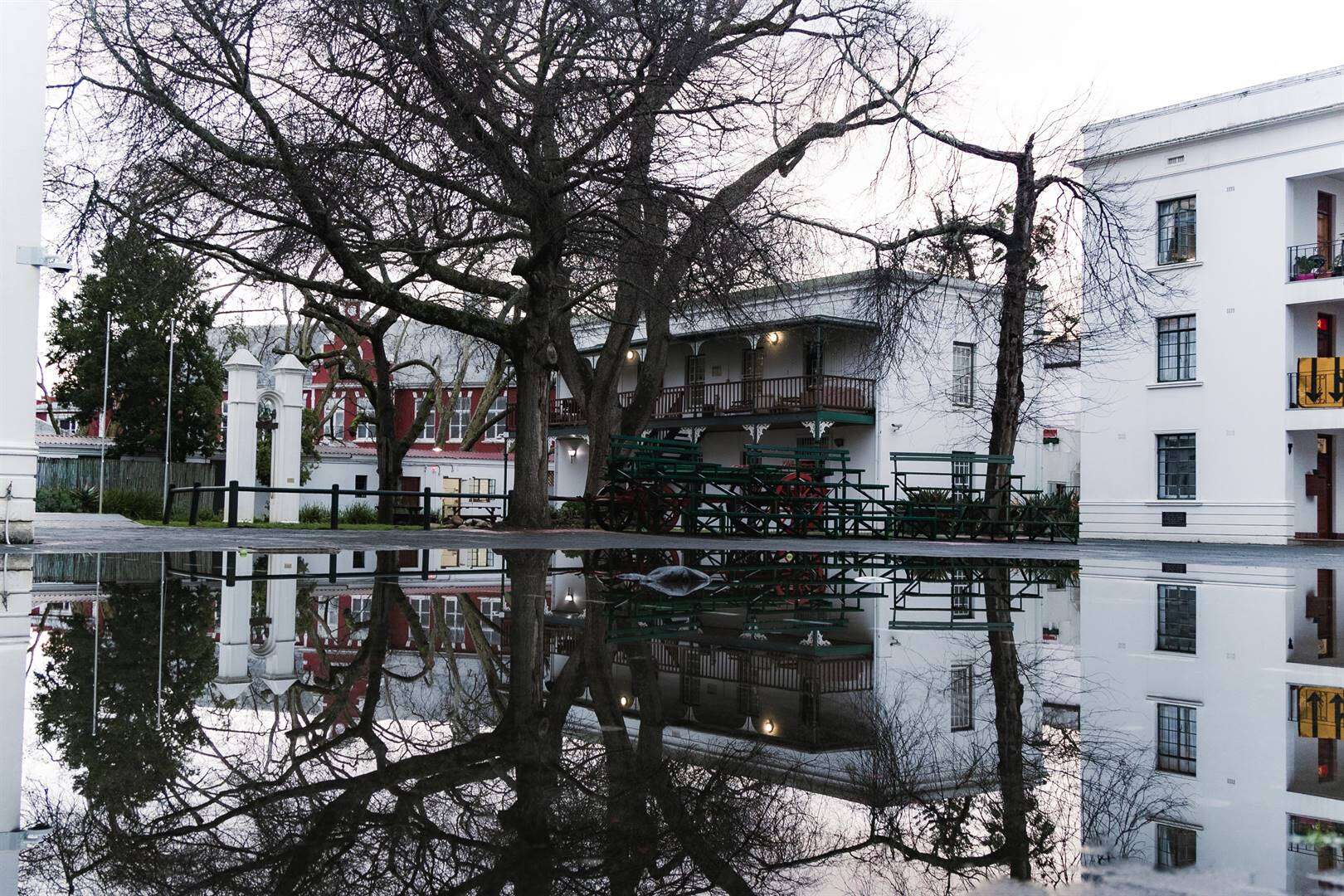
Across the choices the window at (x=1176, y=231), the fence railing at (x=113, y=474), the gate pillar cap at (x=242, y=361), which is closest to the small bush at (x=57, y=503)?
the fence railing at (x=113, y=474)

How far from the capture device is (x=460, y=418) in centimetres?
6700

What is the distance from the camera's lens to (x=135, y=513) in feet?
104

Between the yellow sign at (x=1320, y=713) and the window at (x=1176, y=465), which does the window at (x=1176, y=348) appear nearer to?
the window at (x=1176, y=465)

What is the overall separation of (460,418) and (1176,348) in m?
44.4

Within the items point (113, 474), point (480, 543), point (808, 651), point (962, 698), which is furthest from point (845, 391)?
point (962, 698)

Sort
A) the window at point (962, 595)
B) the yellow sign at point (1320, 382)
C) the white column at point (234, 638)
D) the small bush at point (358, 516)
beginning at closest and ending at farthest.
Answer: the white column at point (234, 638) → the window at point (962, 595) → the yellow sign at point (1320, 382) → the small bush at point (358, 516)

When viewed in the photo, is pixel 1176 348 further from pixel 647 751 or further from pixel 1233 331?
pixel 647 751

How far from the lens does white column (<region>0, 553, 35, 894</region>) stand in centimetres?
228

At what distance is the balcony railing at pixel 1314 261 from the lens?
2864 centimetres

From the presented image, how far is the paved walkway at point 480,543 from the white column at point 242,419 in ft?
7.98

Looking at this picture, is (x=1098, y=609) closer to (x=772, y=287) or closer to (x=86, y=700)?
(x=86, y=700)

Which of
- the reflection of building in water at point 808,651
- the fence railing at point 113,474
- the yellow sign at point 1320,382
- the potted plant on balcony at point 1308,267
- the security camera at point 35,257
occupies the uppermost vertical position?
the potted plant on balcony at point 1308,267

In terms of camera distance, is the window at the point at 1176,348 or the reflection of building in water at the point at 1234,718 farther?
the window at the point at 1176,348

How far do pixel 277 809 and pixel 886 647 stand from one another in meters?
3.96
